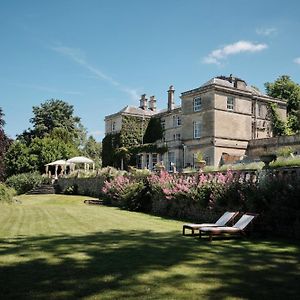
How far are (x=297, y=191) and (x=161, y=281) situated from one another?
638 cm

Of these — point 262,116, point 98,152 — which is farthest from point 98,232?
point 98,152

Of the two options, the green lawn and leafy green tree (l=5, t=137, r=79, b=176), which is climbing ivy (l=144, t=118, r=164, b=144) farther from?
the green lawn

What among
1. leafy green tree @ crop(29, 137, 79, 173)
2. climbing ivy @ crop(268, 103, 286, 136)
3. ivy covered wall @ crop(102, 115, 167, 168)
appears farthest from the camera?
leafy green tree @ crop(29, 137, 79, 173)

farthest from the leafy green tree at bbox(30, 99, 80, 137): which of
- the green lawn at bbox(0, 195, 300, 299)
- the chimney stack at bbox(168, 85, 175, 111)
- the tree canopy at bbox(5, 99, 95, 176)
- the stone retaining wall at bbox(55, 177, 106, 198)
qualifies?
the green lawn at bbox(0, 195, 300, 299)

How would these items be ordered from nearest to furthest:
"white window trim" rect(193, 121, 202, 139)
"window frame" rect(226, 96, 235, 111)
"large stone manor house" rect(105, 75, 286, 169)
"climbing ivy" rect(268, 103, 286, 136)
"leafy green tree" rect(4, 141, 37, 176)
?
"large stone manor house" rect(105, 75, 286, 169)
"window frame" rect(226, 96, 235, 111)
"white window trim" rect(193, 121, 202, 139)
"climbing ivy" rect(268, 103, 286, 136)
"leafy green tree" rect(4, 141, 37, 176)

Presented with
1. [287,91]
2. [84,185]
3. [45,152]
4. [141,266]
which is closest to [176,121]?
[287,91]

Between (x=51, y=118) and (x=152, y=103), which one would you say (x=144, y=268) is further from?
(x=51, y=118)

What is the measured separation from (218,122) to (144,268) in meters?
37.9

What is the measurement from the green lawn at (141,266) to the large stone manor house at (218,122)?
107 feet

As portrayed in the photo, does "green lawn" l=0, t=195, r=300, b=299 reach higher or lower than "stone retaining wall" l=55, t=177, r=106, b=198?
lower

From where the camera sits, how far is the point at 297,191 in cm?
1124

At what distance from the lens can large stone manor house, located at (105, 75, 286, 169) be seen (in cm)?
4388

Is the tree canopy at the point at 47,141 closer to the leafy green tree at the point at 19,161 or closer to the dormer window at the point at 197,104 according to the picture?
the leafy green tree at the point at 19,161

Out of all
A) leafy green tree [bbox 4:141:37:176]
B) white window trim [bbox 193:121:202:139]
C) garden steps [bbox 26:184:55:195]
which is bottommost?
garden steps [bbox 26:184:55:195]
